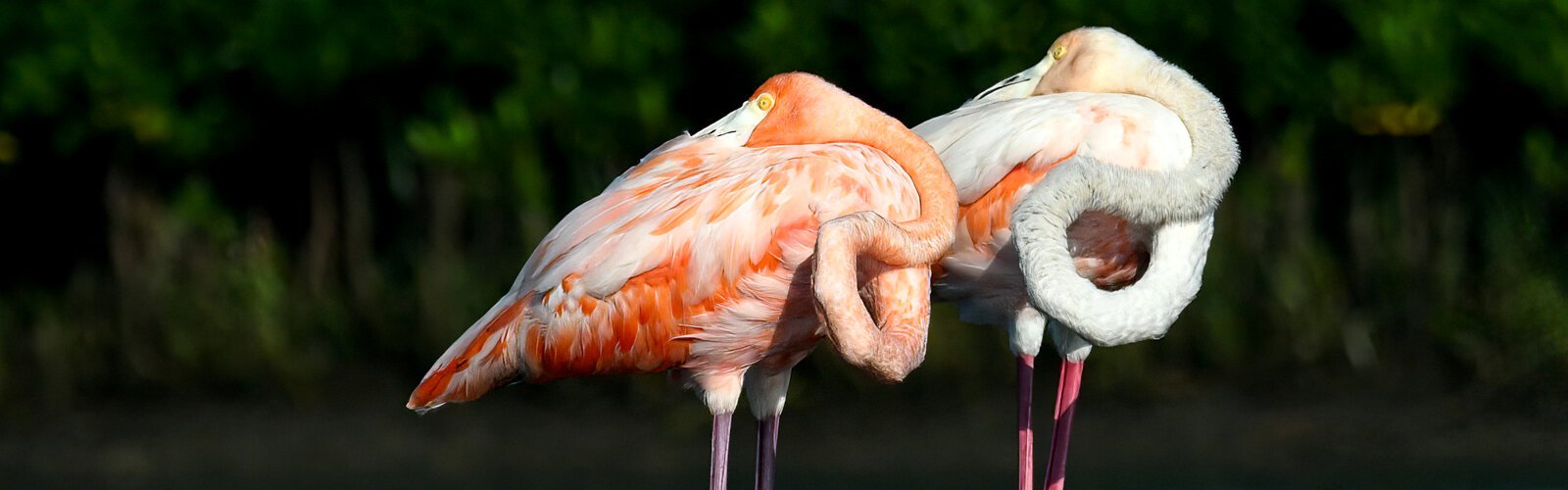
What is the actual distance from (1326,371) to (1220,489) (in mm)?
1216

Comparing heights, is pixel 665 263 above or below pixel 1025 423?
above

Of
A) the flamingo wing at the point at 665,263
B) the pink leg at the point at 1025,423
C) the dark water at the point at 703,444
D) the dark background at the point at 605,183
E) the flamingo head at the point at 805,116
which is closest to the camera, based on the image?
the flamingo wing at the point at 665,263

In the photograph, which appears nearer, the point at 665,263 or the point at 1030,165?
the point at 665,263

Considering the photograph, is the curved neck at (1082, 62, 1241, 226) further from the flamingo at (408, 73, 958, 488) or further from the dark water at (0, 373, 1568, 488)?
the dark water at (0, 373, 1568, 488)

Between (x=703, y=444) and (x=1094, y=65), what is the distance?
323cm

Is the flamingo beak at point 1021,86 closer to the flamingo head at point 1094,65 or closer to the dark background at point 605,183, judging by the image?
the flamingo head at point 1094,65

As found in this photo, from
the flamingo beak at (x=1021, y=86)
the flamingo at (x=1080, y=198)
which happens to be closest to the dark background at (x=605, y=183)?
the flamingo at (x=1080, y=198)

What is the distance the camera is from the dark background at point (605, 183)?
816 centimetres

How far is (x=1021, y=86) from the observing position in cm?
588

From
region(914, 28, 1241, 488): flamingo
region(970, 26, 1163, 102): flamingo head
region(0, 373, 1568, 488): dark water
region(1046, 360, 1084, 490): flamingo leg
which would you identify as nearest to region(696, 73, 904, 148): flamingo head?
region(914, 28, 1241, 488): flamingo

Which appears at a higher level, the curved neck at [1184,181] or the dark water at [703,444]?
the curved neck at [1184,181]

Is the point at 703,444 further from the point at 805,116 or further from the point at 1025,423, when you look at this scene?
the point at 805,116

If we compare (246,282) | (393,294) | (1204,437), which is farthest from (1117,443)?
(246,282)

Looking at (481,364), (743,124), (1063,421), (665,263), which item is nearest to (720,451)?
(665,263)
